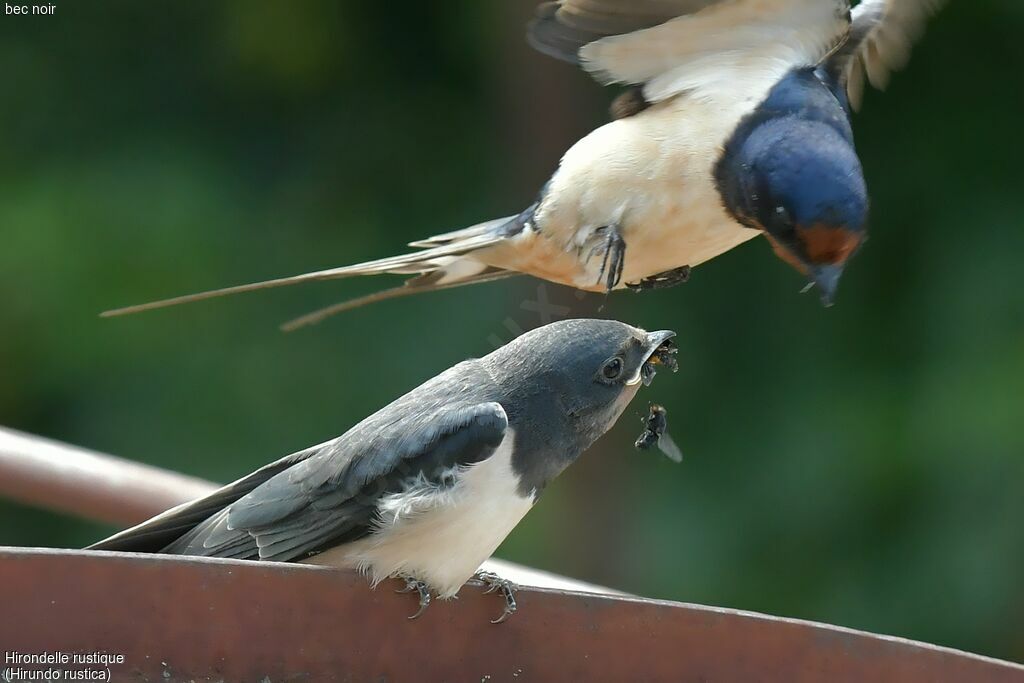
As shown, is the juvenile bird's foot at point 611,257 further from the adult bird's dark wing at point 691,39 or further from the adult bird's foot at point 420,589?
the adult bird's foot at point 420,589

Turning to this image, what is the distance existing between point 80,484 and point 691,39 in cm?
118

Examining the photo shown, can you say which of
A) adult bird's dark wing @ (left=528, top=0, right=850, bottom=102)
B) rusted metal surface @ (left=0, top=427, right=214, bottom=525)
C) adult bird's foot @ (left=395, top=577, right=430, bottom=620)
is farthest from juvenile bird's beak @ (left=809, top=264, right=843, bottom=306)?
rusted metal surface @ (left=0, top=427, right=214, bottom=525)

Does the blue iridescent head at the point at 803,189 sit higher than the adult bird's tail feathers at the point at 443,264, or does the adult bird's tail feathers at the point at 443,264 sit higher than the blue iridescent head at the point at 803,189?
the blue iridescent head at the point at 803,189

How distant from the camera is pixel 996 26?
4809mm

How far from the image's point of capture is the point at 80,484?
2338mm

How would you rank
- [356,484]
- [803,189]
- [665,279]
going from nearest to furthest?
[803,189] < [356,484] < [665,279]

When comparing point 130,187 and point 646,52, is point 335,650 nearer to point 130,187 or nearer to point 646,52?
point 646,52

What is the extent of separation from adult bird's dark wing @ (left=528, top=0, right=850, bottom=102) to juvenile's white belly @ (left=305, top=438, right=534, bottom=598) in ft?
2.09

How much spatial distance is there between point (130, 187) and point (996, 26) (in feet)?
9.51

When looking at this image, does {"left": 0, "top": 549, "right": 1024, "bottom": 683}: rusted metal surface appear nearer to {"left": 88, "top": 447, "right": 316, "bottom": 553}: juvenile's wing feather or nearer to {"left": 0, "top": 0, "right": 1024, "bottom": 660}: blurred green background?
{"left": 88, "top": 447, "right": 316, "bottom": 553}: juvenile's wing feather

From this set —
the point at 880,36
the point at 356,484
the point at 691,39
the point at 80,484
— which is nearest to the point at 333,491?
the point at 356,484

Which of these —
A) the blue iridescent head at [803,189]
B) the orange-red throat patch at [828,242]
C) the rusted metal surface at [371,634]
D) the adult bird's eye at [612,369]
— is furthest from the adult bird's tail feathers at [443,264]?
the rusted metal surface at [371,634]

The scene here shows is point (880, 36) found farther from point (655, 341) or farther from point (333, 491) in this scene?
point (333, 491)

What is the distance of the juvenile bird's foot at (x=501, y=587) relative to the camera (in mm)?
1803
